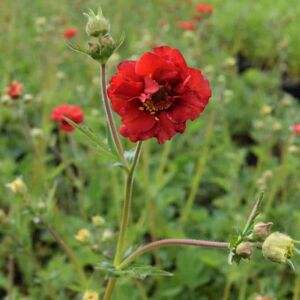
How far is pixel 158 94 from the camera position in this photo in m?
0.81

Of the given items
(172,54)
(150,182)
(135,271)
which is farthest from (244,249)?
(150,182)

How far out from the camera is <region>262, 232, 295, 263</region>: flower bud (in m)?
0.75

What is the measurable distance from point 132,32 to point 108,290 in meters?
2.39

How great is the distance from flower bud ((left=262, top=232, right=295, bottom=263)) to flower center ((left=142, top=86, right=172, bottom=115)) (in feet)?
0.72

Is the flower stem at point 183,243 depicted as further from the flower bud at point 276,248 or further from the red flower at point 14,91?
the red flower at point 14,91

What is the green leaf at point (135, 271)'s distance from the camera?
840 millimetres

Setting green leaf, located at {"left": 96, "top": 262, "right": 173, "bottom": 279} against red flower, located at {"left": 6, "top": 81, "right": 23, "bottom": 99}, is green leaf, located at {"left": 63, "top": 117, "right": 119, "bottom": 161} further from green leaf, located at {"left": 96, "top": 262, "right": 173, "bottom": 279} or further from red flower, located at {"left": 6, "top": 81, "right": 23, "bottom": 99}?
red flower, located at {"left": 6, "top": 81, "right": 23, "bottom": 99}

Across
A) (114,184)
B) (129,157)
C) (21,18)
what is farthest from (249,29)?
(129,157)

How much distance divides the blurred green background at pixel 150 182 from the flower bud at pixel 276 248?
0.30 meters

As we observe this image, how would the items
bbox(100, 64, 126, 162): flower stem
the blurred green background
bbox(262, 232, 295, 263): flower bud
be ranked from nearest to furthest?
bbox(262, 232, 295, 263): flower bud < bbox(100, 64, 126, 162): flower stem < the blurred green background

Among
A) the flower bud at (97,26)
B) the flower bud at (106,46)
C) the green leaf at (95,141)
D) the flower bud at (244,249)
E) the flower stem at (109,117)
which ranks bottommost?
the flower bud at (244,249)

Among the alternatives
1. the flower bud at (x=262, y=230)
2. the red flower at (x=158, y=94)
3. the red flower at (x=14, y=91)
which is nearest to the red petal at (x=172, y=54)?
the red flower at (x=158, y=94)

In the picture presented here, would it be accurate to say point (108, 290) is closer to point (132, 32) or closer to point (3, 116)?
point (3, 116)

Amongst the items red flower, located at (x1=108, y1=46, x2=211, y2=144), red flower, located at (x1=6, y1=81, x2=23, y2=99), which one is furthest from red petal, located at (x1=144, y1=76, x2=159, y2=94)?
red flower, located at (x1=6, y1=81, x2=23, y2=99)
